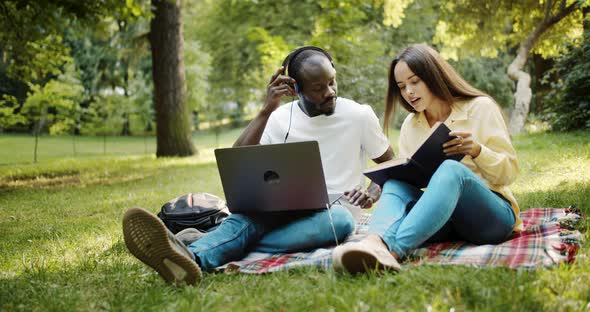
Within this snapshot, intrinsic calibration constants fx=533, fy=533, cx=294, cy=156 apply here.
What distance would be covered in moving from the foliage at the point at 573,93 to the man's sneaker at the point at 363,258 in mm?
7239

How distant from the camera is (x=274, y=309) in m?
2.18

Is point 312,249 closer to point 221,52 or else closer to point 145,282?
point 145,282

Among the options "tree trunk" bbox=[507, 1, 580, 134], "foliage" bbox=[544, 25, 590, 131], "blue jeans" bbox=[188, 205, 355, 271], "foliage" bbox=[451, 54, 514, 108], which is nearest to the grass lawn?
"blue jeans" bbox=[188, 205, 355, 271]

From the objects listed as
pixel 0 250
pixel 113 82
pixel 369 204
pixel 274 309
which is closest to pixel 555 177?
pixel 369 204

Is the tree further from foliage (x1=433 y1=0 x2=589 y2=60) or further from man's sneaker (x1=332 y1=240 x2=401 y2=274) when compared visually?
man's sneaker (x1=332 y1=240 x2=401 y2=274)

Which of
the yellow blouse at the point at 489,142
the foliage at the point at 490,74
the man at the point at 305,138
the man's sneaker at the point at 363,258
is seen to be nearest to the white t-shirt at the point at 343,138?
the man at the point at 305,138

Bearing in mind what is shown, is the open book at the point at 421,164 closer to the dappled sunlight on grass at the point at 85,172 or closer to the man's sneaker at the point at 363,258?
the man's sneaker at the point at 363,258

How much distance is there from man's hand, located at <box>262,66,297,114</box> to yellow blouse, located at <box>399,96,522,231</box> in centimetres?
→ 98

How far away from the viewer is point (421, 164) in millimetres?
2758

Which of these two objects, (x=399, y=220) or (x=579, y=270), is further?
(x=399, y=220)

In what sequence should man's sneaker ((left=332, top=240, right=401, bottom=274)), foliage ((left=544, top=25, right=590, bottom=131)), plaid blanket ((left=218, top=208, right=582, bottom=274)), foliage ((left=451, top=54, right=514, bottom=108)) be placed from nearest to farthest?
man's sneaker ((left=332, top=240, right=401, bottom=274)) → plaid blanket ((left=218, top=208, right=582, bottom=274)) → foliage ((left=544, top=25, right=590, bottom=131)) → foliage ((left=451, top=54, right=514, bottom=108))

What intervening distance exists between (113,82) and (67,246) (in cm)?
2339

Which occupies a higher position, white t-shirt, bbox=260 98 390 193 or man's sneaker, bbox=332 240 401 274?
white t-shirt, bbox=260 98 390 193

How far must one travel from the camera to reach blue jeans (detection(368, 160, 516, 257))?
8.41 ft
